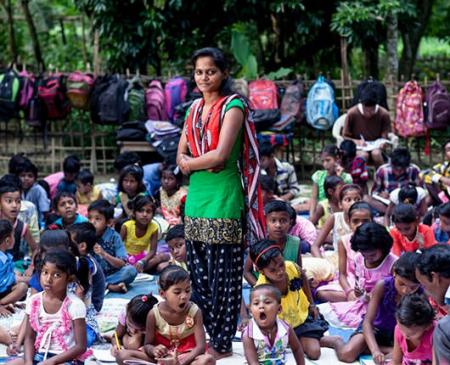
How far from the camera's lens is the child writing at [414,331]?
13.3ft

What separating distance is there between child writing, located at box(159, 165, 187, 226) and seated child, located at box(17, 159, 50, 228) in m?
1.06

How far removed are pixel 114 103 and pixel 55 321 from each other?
6533 mm

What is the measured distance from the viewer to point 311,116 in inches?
419

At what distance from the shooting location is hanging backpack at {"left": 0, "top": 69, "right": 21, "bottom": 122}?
10.8 m

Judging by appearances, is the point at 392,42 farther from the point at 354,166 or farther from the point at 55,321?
the point at 55,321

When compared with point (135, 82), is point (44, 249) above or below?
below

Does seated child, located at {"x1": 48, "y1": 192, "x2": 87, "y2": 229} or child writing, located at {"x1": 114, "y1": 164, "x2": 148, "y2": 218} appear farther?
child writing, located at {"x1": 114, "y1": 164, "x2": 148, "y2": 218}

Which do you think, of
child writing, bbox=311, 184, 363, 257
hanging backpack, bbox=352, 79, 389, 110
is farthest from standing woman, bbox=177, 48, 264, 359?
hanging backpack, bbox=352, 79, 389, 110

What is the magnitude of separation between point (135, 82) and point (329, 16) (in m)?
3.36

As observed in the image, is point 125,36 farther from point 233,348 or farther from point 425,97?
point 233,348

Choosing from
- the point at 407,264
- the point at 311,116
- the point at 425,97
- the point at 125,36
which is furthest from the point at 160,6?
the point at 407,264

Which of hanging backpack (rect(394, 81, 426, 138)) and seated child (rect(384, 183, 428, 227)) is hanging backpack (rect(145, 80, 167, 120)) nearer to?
hanging backpack (rect(394, 81, 426, 138))

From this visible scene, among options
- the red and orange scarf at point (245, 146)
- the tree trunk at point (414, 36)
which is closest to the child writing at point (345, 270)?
the red and orange scarf at point (245, 146)

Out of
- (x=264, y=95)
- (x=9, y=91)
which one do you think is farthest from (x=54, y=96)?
(x=264, y=95)
